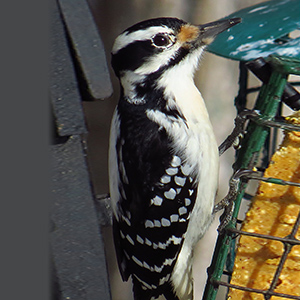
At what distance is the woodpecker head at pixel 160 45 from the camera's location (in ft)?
6.34

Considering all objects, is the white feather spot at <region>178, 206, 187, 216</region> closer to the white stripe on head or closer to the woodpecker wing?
the woodpecker wing

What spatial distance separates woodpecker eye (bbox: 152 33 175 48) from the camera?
196 cm

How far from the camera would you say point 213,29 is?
76.5 inches

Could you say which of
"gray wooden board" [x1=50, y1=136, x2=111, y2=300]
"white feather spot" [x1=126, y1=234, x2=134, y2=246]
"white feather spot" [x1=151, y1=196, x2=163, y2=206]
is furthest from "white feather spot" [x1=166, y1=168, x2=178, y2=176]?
"gray wooden board" [x1=50, y1=136, x2=111, y2=300]

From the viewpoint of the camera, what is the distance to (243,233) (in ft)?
4.86

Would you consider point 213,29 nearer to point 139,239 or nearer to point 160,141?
point 160,141

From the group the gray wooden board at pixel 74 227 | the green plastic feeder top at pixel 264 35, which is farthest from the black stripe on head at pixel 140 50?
the gray wooden board at pixel 74 227

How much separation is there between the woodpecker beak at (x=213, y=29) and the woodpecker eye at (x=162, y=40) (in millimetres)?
117

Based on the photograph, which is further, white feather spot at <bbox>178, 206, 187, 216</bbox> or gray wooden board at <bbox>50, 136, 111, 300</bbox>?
white feather spot at <bbox>178, 206, 187, 216</bbox>

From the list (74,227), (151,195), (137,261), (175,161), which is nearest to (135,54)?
(175,161)

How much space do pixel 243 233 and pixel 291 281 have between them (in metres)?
0.22

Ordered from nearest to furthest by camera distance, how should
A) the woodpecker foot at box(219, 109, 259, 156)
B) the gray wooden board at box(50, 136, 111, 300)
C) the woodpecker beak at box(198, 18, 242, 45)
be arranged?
the gray wooden board at box(50, 136, 111, 300)
the woodpecker foot at box(219, 109, 259, 156)
the woodpecker beak at box(198, 18, 242, 45)

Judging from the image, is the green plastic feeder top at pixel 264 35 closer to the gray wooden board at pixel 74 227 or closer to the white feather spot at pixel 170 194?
the white feather spot at pixel 170 194

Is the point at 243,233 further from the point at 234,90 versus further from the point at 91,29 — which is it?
the point at 234,90
